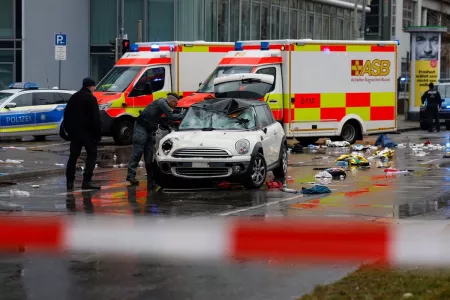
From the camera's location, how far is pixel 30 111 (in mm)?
26484

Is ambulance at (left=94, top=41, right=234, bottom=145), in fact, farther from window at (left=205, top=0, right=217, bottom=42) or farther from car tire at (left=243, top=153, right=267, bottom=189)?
window at (left=205, top=0, right=217, bottom=42)

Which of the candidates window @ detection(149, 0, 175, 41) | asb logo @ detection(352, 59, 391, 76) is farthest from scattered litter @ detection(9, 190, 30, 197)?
window @ detection(149, 0, 175, 41)

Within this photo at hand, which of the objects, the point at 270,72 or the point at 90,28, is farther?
the point at 90,28

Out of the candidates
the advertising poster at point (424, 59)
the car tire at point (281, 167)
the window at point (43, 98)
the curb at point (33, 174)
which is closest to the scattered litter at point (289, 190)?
the car tire at point (281, 167)

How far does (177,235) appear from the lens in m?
10.4

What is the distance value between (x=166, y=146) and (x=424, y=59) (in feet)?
94.1

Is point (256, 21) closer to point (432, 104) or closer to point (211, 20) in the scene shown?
point (211, 20)

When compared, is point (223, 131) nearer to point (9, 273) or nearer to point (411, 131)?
point (9, 273)

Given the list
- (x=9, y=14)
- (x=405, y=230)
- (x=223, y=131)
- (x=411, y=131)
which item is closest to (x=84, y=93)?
(x=223, y=131)

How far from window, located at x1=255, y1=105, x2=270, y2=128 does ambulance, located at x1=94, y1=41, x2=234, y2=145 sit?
9.55 meters

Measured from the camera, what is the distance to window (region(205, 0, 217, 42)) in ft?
143

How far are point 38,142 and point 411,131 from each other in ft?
51.0

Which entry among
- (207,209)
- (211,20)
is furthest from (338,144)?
(211,20)

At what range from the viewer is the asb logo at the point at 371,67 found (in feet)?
85.6
